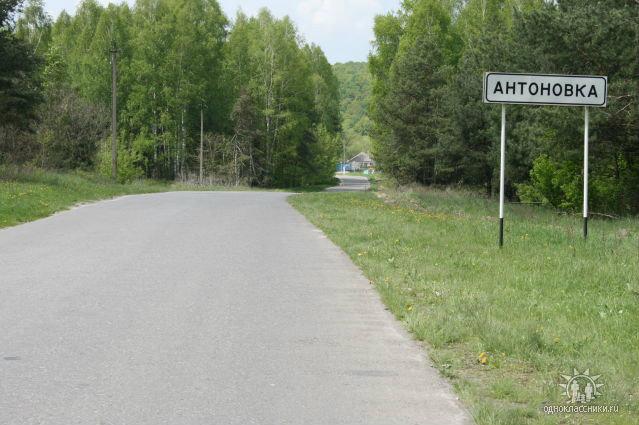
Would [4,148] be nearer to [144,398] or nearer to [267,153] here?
[267,153]

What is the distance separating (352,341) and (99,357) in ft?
7.20

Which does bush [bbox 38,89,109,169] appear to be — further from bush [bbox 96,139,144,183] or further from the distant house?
the distant house

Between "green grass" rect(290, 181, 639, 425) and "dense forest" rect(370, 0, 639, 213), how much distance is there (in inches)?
414

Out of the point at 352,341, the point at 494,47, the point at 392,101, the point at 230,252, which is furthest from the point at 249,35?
the point at 352,341

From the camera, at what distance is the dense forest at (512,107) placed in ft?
75.5

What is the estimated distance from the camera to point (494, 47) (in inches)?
1480

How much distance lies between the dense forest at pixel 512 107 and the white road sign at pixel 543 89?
10.6m

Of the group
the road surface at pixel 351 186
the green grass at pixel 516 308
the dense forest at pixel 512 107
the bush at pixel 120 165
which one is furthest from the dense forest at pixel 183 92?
the green grass at pixel 516 308

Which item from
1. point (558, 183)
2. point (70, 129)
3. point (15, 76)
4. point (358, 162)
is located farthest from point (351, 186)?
point (358, 162)

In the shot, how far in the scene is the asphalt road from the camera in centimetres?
452

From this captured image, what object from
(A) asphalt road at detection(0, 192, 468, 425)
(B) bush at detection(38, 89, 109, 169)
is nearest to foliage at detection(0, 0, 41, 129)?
(B) bush at detection(38, 89, 109, 169)

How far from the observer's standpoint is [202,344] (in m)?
6.12

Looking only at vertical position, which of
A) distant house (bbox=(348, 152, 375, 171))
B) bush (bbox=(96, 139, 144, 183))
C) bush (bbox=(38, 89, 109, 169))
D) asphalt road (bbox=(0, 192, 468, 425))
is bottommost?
asphalt road (bbox=(0, 192, 468, 425))

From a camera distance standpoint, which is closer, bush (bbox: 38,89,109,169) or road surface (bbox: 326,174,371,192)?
bush (bbox: 38,89,109,169)
